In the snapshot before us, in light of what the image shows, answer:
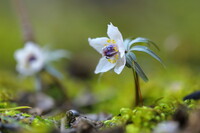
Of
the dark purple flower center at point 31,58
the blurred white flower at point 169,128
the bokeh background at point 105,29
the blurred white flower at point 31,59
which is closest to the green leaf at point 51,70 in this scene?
the blurred white flower at point 31,59

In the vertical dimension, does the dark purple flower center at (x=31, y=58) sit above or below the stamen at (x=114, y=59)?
above

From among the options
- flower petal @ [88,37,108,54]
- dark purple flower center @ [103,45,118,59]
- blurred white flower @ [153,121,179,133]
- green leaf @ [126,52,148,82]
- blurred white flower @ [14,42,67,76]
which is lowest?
blurred white flower @ [153,121,179,133]

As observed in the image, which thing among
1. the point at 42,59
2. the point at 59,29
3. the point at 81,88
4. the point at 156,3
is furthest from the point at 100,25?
the point at 42,59

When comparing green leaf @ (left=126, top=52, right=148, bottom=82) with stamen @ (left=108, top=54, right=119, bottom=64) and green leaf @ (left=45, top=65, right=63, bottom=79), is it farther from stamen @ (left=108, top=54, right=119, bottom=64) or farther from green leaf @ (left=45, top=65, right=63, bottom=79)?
green leaf @ (left=45, top=65, right=63, bottom=79)

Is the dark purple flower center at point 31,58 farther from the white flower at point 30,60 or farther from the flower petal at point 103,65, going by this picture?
the flower petal at point 103,65

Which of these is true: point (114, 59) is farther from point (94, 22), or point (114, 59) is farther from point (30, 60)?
point (94, 22)

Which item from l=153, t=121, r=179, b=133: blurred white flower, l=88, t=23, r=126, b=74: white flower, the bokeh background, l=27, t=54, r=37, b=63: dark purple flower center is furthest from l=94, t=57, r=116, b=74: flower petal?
the bokeh background

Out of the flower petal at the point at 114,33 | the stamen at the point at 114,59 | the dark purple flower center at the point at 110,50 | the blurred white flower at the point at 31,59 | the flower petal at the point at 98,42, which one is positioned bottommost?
the stamen at the point at 114,59
